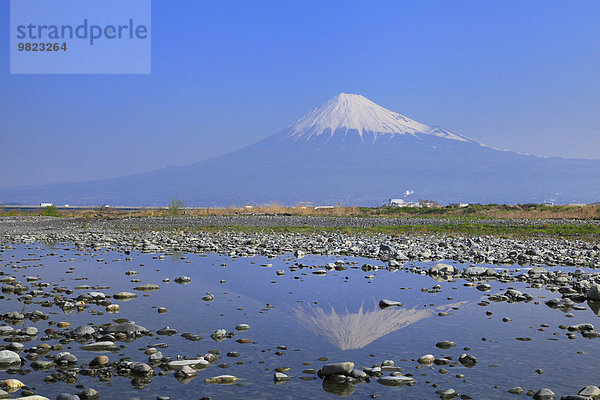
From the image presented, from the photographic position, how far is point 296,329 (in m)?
8.78

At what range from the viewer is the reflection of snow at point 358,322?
326 inches

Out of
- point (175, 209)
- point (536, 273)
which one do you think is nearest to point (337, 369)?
point (536, 273)

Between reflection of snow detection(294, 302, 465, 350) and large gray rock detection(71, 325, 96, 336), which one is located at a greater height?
large gray rock detection(71, 325, 96, 336)

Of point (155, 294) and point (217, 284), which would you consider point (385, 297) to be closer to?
point (217, 284)

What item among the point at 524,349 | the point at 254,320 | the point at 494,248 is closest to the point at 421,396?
the point at 524,349

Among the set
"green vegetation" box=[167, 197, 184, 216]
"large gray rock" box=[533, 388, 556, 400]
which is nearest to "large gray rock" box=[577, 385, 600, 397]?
"large gray rock" box=[533, 388, 556, 400]

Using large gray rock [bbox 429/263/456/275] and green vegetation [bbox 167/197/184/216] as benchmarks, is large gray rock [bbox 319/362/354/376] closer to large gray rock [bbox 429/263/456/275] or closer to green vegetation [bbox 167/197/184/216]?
large gray rock [bbox 429/263/456/275]

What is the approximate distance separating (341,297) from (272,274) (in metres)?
3.62

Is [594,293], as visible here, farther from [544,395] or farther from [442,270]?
[544,395]

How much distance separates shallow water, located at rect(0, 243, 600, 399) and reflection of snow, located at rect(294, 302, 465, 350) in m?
0.02

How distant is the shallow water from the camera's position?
6141 mm

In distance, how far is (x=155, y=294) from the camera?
38.3ft

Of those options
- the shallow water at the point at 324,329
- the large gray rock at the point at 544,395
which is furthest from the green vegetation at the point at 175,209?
the large gray rock at the point at 544,395

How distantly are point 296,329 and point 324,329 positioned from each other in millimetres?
448
